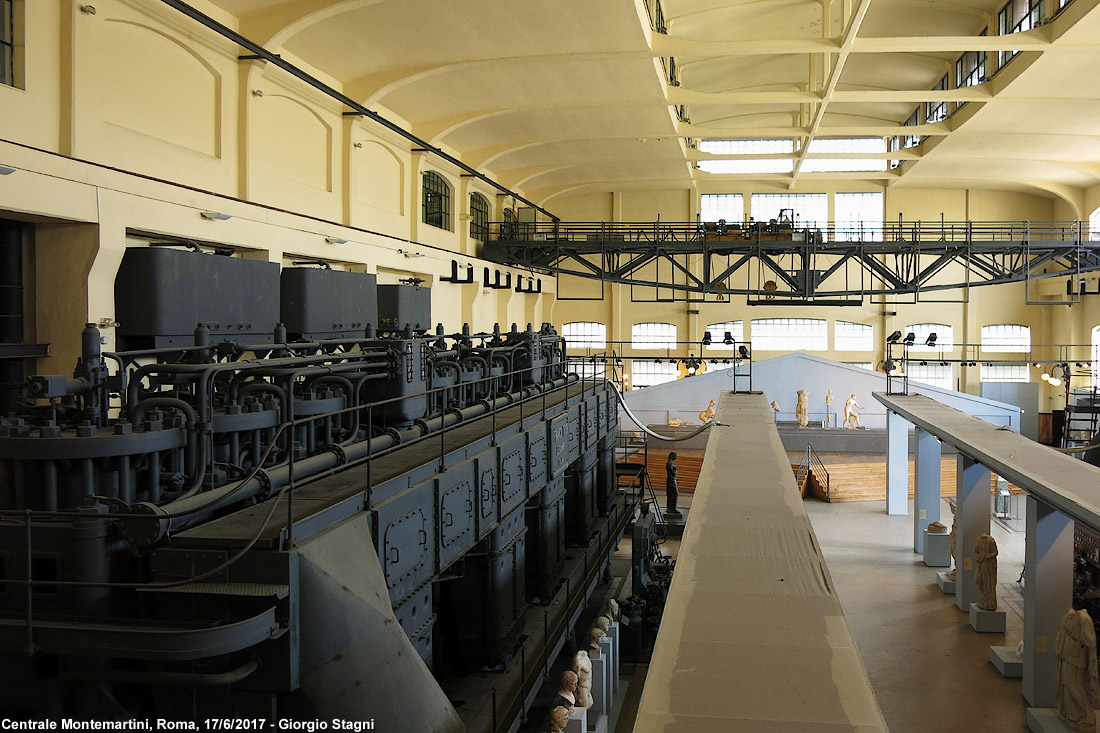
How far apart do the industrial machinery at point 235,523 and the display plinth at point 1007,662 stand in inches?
237

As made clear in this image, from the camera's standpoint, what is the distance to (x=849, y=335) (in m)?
30.6

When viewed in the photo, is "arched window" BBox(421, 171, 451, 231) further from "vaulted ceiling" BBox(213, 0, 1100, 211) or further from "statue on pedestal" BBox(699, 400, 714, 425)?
"statue on pedestal" BBox(699, 400, 714, 425)

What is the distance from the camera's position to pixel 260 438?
640cm

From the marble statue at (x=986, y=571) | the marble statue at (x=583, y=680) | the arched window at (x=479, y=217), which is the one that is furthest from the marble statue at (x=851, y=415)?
the marble statue at (x=583, y=680)

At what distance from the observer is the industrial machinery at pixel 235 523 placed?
428 cm

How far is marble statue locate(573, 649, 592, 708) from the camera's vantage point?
8078 mm

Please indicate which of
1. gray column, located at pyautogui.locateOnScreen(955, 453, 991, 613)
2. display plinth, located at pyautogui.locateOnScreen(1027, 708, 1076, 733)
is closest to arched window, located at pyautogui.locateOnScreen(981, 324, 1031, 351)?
gray column, located at pyautogui.locateOnScreen(955, 453, 991, 613)

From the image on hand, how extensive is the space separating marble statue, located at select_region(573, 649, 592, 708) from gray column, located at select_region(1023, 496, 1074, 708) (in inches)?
192

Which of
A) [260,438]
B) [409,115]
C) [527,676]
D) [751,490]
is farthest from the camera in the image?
[409,115]

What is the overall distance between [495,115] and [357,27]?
5.61m

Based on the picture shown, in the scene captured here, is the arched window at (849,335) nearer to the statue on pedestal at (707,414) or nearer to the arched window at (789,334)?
the arched window at (789,334)

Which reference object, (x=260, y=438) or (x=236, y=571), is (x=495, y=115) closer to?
(x=260, y=438)

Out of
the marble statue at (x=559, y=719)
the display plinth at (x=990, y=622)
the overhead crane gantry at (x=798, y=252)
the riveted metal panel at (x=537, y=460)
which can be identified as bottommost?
the display plinth at (x=990, y=622)

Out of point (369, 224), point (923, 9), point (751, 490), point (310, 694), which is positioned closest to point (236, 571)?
point (310, 694)
